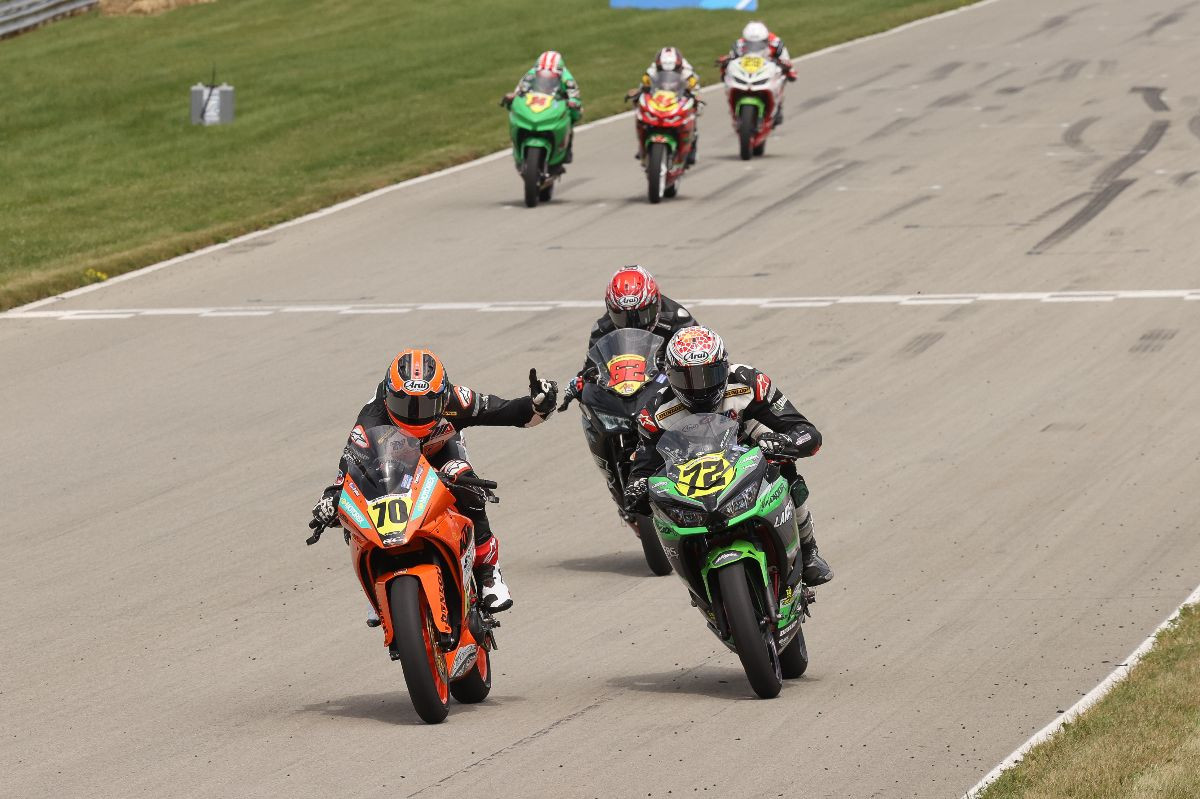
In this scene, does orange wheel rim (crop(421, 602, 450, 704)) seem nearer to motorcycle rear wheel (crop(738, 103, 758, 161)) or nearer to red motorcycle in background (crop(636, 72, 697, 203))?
red motorcycle in background (crop(636, 72, 697, 203))

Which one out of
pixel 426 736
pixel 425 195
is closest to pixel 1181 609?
pixel 426 736

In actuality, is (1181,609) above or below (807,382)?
above

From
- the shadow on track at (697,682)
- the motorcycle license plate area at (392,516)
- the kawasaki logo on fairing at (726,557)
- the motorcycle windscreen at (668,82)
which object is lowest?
the motorcycle windscreen at (668,82)

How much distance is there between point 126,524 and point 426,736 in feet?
18.2

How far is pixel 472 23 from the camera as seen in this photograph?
4484cm

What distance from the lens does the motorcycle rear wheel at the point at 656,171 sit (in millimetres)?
25781

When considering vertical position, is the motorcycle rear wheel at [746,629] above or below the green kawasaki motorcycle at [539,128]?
above

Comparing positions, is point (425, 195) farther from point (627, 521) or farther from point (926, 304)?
point (627, 521)

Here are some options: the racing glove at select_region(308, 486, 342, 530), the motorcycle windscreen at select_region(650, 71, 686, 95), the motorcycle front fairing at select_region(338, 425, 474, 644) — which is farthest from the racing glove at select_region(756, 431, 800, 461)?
the motorcycle windscreen at select_region(650, 71, 686, 95)

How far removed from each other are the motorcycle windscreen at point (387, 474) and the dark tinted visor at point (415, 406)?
8.6 inches

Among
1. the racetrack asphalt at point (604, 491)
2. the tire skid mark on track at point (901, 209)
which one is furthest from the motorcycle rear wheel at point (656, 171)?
the tire skid mark on track at point (901, 209)

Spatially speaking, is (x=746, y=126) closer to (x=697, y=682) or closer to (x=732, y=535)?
(x=697, y=682)

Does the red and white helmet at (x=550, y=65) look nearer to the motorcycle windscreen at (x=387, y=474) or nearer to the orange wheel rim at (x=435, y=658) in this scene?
the motorcycle windscreen at (x=387, y=474)

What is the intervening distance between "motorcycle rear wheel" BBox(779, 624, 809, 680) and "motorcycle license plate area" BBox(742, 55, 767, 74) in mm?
19327
